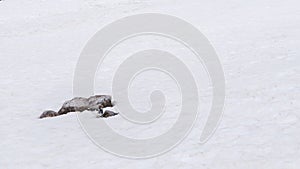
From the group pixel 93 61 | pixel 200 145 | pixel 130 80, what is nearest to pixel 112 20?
pixel 93 61

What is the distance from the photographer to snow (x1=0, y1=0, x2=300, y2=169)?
30.5 feet

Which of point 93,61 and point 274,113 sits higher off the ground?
point 274,113

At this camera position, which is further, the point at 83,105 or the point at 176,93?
the point at 176,93

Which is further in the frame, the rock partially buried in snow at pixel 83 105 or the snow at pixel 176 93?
the rock partially buried in snow at pixel 83 105

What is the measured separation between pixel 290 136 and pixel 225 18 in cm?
2126

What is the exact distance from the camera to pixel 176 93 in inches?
563

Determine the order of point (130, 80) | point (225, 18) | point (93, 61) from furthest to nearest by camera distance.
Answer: point (225, 18)
point (93, 61)
point (130, 80)

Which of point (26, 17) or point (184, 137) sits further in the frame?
point (26, 17)

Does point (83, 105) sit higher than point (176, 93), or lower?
lower

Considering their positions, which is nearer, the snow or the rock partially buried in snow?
the snow

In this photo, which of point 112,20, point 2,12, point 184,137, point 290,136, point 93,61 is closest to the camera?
point 290,136

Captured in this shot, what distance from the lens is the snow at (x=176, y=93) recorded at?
9.30 m

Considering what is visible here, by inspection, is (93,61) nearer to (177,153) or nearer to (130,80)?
(130,80)

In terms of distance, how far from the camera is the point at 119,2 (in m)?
39.0
